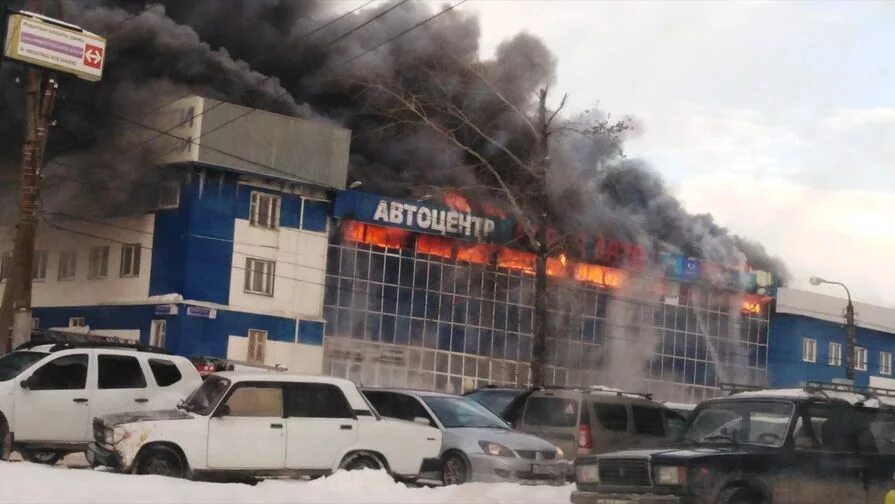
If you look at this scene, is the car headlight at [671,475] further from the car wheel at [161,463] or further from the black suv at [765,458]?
the car wheel at [161,463]

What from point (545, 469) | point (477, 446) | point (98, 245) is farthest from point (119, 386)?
point (98, 245)

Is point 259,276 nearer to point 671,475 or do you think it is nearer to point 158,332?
point 158,332

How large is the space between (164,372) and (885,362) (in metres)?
53.7

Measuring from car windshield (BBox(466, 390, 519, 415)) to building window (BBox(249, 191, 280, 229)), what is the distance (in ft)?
80.4

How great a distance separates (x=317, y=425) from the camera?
42.4 feet

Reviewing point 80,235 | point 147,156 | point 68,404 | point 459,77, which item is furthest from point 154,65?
point 68,404

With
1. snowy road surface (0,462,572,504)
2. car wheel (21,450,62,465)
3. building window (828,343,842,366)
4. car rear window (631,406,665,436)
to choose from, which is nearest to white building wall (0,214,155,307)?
car wheel (21,450,62,465)

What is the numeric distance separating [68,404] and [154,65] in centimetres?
2942

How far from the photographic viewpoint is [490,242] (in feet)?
159

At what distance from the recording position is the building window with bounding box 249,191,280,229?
42156 millimetres

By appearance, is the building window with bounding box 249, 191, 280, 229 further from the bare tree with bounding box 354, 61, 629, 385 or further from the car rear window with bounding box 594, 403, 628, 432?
the car rear window with bounding box 594, 403, 628, 432

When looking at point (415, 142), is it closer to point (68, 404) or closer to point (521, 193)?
point (521, 193)

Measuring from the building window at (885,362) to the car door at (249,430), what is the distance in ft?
178

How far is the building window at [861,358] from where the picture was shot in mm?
59406
